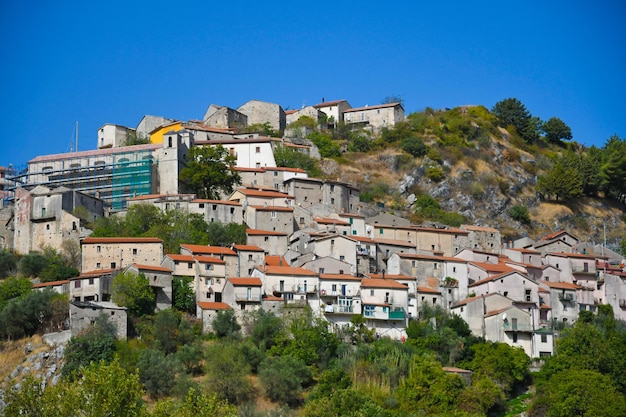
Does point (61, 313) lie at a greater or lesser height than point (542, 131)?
lesser

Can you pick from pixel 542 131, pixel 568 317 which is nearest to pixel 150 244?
pixel 568 317

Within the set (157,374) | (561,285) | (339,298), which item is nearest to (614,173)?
(561,285)

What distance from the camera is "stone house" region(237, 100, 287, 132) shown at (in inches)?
4195

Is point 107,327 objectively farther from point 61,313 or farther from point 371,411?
point 371,411

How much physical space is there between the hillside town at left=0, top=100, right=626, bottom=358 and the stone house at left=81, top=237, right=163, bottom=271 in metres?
0.06

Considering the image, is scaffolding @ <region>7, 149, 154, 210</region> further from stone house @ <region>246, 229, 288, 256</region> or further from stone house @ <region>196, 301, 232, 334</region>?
stone house @ <region>196, 301, 232, 334</region>

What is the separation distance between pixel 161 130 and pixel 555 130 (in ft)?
151

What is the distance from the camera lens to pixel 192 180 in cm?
7956

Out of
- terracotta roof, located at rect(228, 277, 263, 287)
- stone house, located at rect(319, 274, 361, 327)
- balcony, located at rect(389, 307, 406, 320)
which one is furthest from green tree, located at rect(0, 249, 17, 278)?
balcony, located at rect(389, 307, 406, 320)

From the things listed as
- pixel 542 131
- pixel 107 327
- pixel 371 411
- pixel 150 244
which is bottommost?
pixel 371 411

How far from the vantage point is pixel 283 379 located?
181 feet

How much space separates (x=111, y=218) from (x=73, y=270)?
283 inches

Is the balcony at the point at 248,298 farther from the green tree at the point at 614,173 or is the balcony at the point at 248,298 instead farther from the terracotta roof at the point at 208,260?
the green tree at the point at 614,173

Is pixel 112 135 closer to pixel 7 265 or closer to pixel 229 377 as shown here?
pixel 7 265
